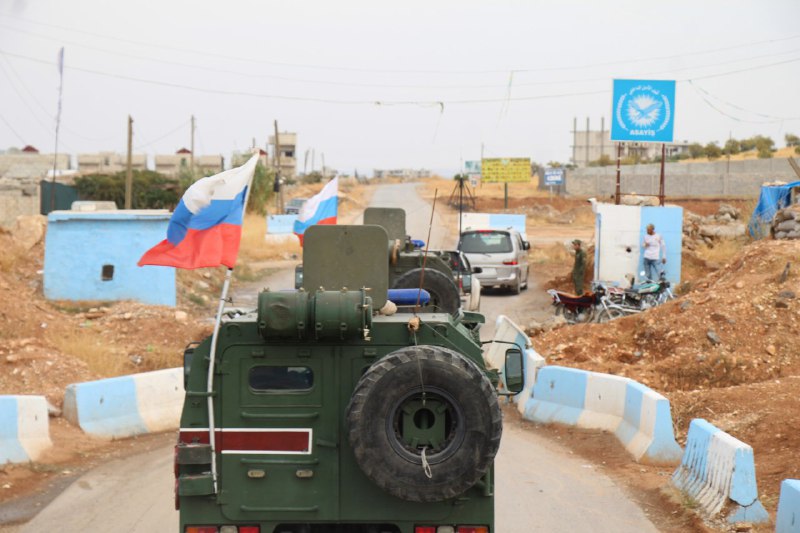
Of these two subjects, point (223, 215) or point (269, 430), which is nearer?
point (269, 430)

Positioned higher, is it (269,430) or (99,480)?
(269,430)

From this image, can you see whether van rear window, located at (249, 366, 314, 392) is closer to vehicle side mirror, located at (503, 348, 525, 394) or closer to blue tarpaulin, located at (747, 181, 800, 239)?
vehicle side mirror, located at (503, 348, 525, 394)

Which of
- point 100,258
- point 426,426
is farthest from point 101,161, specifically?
point 426,426

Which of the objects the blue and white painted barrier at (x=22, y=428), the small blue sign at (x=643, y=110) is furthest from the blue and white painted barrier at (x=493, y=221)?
the blue and white painted barrier at (x=22, y=428)

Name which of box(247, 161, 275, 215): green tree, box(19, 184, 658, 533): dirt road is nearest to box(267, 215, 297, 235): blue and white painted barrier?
box(247, 161, 275, 215): green tree

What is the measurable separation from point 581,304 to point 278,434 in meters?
16.3

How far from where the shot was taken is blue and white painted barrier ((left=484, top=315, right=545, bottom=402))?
14.6 metres

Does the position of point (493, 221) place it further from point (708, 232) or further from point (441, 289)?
point (441, 289)

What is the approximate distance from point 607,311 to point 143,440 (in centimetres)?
1099

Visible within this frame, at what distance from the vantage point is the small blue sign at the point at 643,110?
99.8 ft

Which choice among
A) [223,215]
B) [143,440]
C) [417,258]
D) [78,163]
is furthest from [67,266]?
[78,163]

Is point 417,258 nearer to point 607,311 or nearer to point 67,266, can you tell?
point 607,311

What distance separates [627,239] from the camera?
1070 inches

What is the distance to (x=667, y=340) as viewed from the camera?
55.0ft
